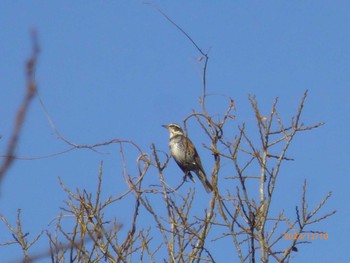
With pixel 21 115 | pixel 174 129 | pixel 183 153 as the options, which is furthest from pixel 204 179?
pixel 21 115

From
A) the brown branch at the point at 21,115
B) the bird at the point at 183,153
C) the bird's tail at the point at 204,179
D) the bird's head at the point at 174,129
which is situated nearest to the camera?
the brown branch at the point at 21,115

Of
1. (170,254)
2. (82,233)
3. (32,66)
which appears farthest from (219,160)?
(32,66)

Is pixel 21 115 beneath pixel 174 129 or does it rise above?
beneath

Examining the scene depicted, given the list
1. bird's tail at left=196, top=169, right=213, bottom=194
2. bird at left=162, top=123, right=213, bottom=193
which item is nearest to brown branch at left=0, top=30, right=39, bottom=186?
bird's tail at left=196, top=169, right=213, bottom=194

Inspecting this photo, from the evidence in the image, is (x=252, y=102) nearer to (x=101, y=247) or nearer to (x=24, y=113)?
(x=101, y=247)

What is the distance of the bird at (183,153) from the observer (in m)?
11.2

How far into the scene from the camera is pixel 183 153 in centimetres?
1184

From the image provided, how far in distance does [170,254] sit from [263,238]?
1.03 meters

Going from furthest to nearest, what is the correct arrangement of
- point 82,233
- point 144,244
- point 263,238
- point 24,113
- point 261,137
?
point 144,244
point 261,137
point 263,238
point 82,233
point 24,113

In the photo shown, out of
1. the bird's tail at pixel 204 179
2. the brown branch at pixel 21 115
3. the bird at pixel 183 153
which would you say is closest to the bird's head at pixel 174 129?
the bird at pixel 183 153

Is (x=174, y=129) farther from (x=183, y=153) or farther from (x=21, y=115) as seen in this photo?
(x=21, y=115)

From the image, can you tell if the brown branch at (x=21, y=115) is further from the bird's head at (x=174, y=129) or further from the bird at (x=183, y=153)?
the bird's head at (x=174, y=129)

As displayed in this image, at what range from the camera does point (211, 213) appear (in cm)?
543

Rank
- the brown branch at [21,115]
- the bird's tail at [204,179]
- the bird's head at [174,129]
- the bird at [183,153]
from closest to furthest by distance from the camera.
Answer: the brown branch at [21,115], the bird's tail at [204,179], the bird at [183,153], the bird's head at [174,129]
